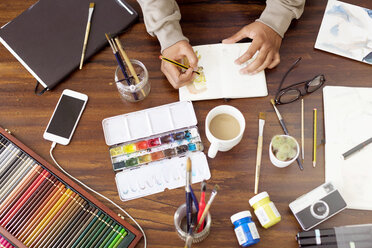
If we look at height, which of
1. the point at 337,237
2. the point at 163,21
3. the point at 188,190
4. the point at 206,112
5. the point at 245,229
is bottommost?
the point at 337,237

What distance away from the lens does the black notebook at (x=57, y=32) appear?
1032 mm

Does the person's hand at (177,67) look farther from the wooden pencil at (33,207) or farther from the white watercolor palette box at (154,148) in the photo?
the wooden pencil at (33,207)

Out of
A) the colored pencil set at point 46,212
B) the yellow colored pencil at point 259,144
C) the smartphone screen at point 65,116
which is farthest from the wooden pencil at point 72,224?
the yellow colored pencil at point 259,144

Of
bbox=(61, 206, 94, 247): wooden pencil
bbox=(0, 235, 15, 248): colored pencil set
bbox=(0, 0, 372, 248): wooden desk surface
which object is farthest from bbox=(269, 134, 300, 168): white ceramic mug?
bbox=(0, 235, 15, 248): colored pencil set

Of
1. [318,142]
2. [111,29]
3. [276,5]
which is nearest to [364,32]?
[276,5]

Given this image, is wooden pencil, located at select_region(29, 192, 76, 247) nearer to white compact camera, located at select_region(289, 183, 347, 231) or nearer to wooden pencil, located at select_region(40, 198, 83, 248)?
wooden pencil, located at select_region(40, 198, 83, 248)

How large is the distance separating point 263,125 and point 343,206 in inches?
12.0

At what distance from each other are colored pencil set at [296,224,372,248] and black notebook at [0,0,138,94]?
0.84 m

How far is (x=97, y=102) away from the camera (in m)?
1.02

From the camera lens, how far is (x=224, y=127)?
921 millimetres

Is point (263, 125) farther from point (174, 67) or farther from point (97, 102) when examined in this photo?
point (97, 102)

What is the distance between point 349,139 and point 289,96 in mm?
214

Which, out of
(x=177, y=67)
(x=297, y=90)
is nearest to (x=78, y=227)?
(x=177, y=67)

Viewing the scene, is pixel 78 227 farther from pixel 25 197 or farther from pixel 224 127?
pixel 224 127
